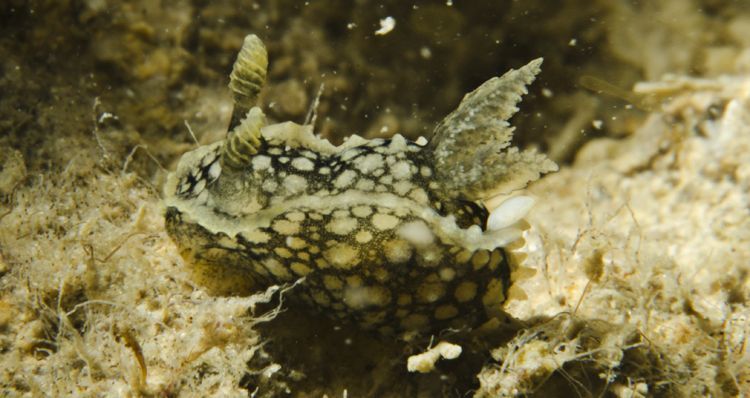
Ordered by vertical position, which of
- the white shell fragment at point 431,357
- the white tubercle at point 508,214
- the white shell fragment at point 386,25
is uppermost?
the white shell fragment at point 386,25

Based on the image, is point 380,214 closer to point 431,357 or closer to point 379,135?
point 431,357

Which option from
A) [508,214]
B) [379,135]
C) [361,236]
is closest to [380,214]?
[361,236]

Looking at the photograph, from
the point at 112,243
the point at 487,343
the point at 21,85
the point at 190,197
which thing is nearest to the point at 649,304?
the point at 487,343

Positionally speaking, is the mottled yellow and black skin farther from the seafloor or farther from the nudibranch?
the seafloor

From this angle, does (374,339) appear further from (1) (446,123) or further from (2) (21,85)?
(2) (21,85)

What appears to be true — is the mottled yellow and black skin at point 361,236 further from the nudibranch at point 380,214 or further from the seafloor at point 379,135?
the seafloor at point 379,135

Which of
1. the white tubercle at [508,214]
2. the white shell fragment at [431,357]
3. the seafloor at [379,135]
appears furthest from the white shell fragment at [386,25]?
the white shell fragment at [431,357]
